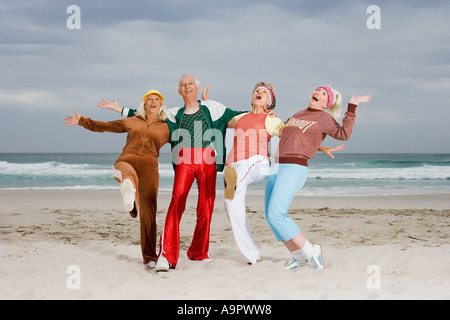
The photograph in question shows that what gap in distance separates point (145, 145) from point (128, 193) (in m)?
0.63

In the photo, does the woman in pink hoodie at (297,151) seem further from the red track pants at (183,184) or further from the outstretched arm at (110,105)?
the outstretched arm at (110,105)

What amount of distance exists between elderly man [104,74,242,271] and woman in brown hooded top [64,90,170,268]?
159 millimetres

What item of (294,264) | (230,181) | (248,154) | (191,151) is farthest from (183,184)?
(294,264)

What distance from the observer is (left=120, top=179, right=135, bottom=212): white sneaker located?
454 cm

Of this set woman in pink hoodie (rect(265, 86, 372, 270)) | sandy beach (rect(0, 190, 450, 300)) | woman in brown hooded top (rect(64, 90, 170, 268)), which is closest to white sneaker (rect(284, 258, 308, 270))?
sandy beach (rect(0, 190, 450, 300))

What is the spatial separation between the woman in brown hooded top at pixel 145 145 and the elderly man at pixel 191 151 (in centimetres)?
16

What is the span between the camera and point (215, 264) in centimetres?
528

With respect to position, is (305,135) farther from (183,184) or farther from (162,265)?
(162,265)

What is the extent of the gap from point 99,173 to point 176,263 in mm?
20623

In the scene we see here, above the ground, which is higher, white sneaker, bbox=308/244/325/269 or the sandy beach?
white sneaker, bbox=308/244/325/269

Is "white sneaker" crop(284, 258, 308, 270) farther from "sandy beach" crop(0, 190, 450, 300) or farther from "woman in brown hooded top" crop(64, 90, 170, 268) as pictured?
"woman in brown hooded top" crop(64, 90, 170, 268)

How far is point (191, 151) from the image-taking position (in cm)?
Answer: 491
